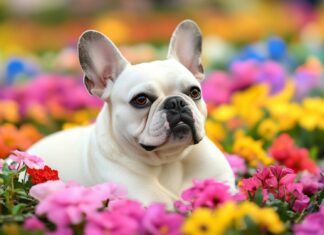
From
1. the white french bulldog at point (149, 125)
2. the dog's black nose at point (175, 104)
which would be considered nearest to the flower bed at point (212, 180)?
the white french bulldog at point (149, 125)

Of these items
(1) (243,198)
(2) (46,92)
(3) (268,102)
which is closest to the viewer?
(1) (243,198)

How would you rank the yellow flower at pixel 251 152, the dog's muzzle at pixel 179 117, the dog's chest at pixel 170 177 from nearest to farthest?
1. the dog's muzzle at pixel 179 117
2. the dog's chest at pixel 170 177
3. the yellow flower at pixel 251 152

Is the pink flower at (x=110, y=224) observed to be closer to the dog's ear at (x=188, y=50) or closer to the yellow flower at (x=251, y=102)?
the dog's ear at (x=188, y=50)

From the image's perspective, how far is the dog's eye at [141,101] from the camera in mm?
3652

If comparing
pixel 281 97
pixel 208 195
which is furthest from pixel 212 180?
pixel 281 97

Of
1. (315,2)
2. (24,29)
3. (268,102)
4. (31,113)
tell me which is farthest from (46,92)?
(315,2)

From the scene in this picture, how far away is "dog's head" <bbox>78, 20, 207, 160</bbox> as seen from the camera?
3.57 m

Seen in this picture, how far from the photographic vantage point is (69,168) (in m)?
4.17

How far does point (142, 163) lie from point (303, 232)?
1053 mm

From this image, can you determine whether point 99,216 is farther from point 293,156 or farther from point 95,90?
point 293,156

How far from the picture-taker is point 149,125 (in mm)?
3607

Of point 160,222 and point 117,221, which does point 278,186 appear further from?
point 117,221

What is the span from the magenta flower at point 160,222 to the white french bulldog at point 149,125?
657 millimetres

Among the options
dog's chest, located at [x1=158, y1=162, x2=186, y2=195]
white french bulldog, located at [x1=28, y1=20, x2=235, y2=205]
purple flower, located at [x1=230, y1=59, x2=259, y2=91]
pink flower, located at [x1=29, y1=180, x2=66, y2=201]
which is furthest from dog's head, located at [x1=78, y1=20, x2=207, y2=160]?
purple flower, located at [x1=230, y1=59, x2=259, y2=91]
